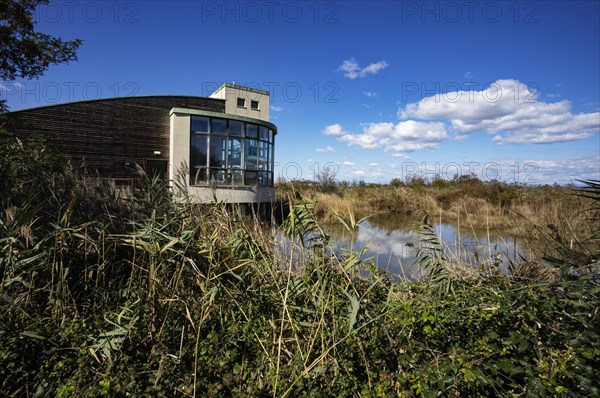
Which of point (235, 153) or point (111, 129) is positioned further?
point (111, 129)

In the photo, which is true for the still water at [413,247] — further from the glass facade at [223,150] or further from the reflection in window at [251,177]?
the glass facade at [223,150]

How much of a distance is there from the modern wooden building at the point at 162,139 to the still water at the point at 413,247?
5.56 meters

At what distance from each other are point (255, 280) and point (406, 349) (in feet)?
4.38

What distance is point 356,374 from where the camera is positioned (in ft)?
6.98

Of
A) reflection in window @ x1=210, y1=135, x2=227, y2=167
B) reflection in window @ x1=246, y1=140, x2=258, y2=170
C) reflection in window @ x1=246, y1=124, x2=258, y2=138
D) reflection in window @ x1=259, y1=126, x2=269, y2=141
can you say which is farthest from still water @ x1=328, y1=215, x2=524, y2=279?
reflection in window @ x1=259, y1=126, x2=269, y2=141

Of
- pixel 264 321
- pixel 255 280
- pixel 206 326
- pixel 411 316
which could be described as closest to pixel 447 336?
pixel 411 316

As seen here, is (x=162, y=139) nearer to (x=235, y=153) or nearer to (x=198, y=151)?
(x=198, y=151)

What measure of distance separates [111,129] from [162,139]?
6.83 ft

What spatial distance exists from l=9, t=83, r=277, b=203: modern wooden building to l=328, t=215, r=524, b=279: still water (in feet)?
18.3

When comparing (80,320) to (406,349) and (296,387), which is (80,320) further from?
(406,349)

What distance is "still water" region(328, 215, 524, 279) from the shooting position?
12.7 feet

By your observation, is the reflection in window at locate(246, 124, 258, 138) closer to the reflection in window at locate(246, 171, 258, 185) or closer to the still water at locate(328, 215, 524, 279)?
the reflection in window at locate(246, 171, 258, 185)

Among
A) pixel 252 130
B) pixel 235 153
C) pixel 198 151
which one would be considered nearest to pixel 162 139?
pixel 198 151

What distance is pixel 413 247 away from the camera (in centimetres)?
572
